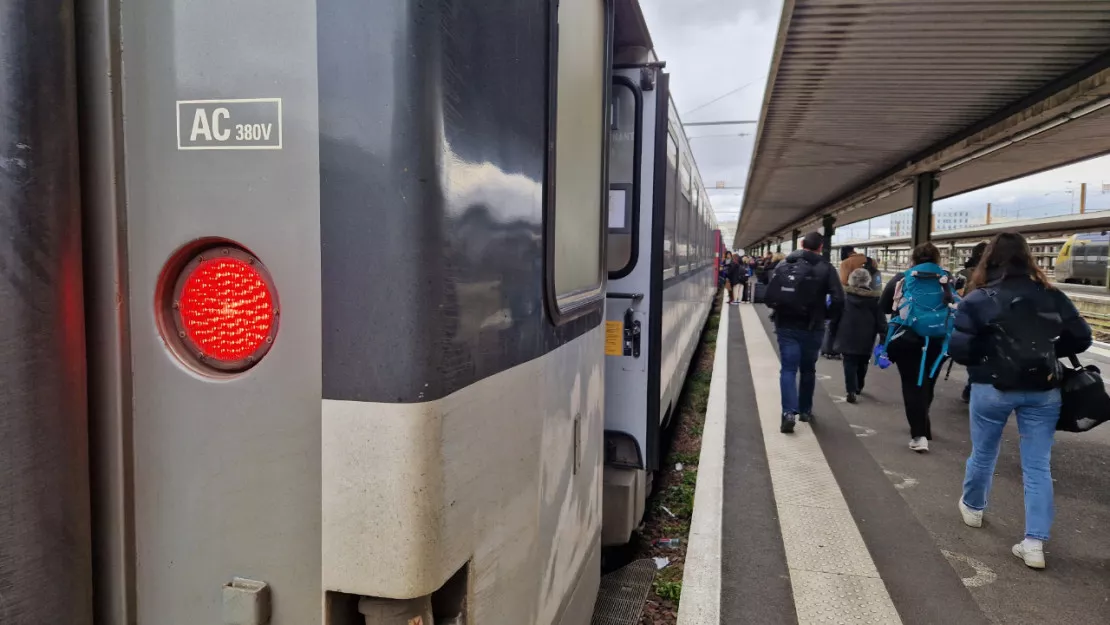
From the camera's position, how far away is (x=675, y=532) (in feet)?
15.3

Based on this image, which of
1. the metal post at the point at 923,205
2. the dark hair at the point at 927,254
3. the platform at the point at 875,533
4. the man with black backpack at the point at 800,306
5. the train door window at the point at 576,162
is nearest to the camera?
the train door window at the point at 576,162

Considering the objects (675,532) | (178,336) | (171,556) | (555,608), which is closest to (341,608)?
(171,556)

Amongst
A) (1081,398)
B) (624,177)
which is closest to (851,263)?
(1081,398)

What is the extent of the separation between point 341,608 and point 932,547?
4.35 m

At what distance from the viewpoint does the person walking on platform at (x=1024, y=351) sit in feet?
13.3

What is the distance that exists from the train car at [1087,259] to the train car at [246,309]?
4459 centimetres

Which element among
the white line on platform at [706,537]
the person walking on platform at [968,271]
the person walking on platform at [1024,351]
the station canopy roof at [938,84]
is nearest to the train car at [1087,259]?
the station canopy roof at [938,84]

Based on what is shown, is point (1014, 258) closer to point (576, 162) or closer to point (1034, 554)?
point (1034, 554)

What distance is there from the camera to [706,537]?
4.48 m

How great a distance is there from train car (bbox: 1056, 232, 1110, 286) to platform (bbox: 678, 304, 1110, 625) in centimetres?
3777

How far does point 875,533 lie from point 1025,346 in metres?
1.58

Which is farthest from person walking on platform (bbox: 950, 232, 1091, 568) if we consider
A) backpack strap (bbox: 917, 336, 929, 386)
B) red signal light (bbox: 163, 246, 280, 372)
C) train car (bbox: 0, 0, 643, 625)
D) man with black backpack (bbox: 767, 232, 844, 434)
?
red signal light (bbox: 163, 246, 280, 372)

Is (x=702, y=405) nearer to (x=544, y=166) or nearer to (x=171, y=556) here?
(x=544, y=166)

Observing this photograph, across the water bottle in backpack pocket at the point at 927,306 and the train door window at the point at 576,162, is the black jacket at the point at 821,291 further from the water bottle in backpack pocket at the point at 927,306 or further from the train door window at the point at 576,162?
the train door window at the point at 576,162
